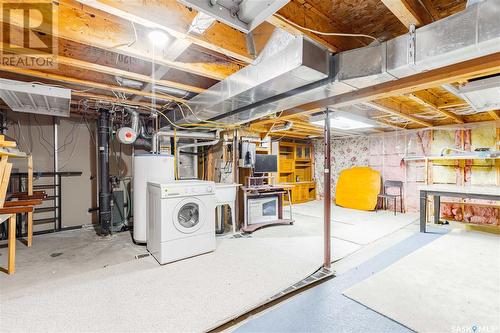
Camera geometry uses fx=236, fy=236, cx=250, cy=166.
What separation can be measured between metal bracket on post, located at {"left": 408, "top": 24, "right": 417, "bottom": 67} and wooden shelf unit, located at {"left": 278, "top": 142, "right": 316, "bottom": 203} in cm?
556

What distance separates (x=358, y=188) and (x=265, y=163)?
10.4ft

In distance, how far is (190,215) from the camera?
3201 mm

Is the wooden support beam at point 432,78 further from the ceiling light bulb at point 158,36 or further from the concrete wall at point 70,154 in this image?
the concrete wall at point 70,154

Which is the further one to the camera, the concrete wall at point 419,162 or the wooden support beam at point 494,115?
the concrete wall at point 419,162

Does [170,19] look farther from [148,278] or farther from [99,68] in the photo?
[148,278]

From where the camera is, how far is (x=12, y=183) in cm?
400

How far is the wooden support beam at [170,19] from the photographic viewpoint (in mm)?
1348

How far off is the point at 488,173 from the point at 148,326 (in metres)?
6.44

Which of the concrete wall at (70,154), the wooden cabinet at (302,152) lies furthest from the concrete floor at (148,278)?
the wooden cabinet at (302,152)

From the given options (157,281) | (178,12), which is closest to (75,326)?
(157,281)

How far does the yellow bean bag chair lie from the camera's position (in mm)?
6105

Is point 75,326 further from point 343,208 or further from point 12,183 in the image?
point 343,208

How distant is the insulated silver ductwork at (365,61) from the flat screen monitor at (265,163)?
2160 mm

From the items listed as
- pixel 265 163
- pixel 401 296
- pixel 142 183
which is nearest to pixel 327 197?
pixel 401 296
